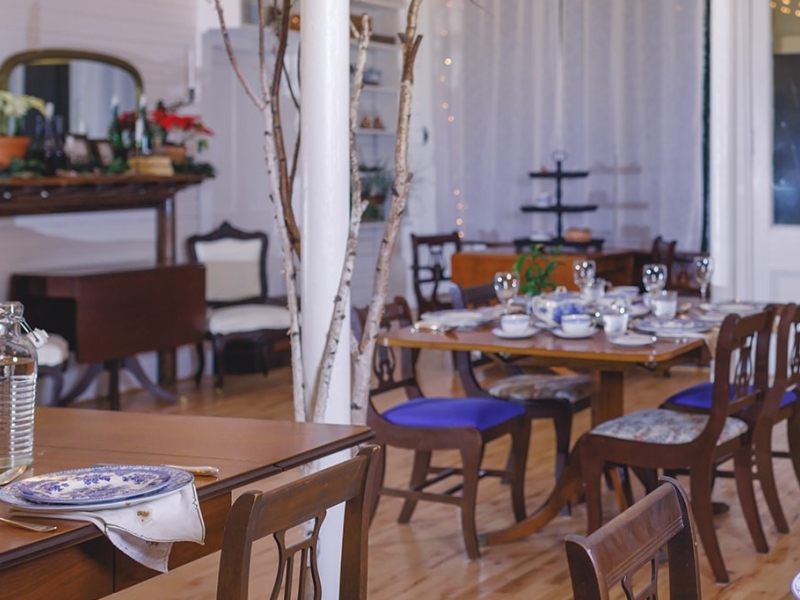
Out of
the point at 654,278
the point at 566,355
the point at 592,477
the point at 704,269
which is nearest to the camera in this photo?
the point at 592,477

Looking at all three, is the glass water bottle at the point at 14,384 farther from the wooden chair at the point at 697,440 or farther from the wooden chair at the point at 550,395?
the wooden chair at the point at 550,395

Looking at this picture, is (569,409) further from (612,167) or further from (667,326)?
(612,167)

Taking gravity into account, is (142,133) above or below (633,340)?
above

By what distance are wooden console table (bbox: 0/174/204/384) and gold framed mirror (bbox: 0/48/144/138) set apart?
396 millimetres

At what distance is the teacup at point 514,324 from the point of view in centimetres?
416

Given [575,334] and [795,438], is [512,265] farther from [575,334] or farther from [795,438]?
[575,334]

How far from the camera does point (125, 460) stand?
2080 millimetres

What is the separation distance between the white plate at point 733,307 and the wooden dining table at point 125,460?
2705mm

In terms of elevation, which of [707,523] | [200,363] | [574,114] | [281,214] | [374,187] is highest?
[574,114]

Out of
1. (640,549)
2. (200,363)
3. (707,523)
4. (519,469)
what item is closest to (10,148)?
(200,363)

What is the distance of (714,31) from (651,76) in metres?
1.30

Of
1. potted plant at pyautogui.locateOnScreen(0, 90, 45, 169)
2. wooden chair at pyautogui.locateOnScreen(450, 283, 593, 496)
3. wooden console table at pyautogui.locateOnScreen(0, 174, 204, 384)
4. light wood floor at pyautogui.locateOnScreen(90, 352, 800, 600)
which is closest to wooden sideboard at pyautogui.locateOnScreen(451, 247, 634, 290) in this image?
wooden console table at pyautogui.locateOnScreen(0, 174, 204, 384)

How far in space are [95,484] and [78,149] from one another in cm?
504

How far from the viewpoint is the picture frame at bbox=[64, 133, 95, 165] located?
258 inches
